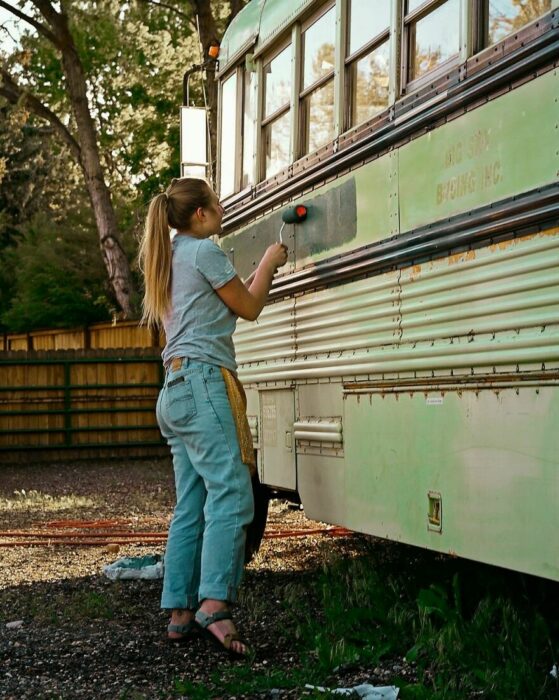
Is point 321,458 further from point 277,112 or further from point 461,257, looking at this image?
point 277,112

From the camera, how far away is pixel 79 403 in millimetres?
18594

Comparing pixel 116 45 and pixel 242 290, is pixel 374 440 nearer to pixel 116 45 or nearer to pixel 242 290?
pixel 242 290

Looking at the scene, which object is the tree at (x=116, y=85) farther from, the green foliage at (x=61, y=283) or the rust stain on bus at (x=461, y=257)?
the rust stain on bus at (x=461, y=257)

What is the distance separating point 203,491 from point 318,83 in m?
2.06

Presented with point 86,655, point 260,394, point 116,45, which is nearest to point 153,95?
point 116,45

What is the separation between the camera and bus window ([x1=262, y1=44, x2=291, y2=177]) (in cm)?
605

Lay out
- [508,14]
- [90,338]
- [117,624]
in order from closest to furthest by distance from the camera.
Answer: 1. [508,14]
2. [117,624]
3. [90,338]

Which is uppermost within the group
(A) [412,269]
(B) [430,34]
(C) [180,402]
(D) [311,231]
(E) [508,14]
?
(B) [430,34]

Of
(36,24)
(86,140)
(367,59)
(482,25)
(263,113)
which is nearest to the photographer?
(482,25)

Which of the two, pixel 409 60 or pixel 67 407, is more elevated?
pixel 409 60

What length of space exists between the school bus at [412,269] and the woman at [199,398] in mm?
527

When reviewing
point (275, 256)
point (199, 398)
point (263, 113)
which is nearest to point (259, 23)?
point (263, 113)

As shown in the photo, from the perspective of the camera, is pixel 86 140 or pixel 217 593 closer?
pixel 217 593

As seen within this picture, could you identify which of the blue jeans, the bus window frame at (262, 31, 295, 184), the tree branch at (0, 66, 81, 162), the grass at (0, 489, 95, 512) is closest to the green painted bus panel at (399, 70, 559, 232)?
the blue jeans
